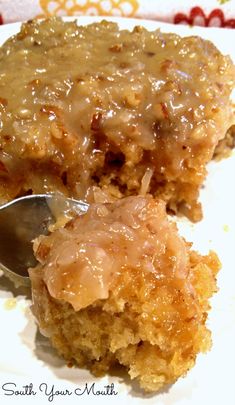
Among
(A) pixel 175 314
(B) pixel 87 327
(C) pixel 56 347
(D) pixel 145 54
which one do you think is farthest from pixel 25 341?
(D) pixel 145 54

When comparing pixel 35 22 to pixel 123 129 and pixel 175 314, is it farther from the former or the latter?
pixel 175 314

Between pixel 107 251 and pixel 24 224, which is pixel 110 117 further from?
pixel 107 251

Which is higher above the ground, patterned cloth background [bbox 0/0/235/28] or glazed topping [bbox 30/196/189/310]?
patterned cloth background [bbox 0/0/235/28]

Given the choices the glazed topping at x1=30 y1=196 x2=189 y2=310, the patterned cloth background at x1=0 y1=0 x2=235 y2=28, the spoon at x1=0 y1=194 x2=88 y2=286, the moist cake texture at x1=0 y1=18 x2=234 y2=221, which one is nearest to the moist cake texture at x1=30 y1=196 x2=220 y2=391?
Result: the glazed topping at x1=30 y1=196 x2=189 y2=310

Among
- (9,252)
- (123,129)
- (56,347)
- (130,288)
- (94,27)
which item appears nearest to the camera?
(130,288)

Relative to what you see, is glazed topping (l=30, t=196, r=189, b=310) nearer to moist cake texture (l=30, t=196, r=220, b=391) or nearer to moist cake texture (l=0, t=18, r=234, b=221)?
moist cake texture (l=30, t=196, r=220, b=391)
